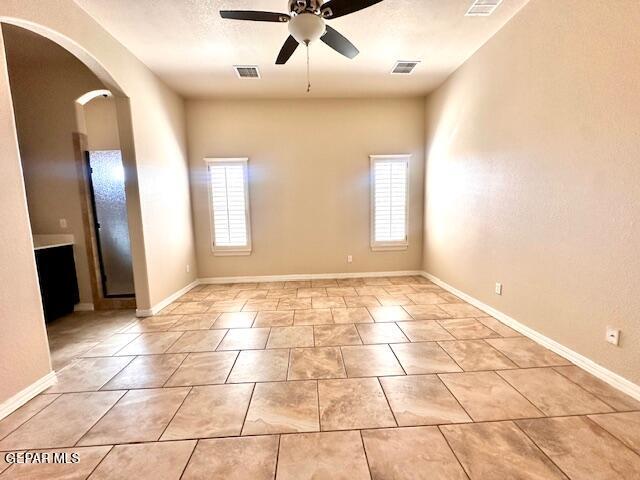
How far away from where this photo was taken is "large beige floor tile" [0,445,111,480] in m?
1.34

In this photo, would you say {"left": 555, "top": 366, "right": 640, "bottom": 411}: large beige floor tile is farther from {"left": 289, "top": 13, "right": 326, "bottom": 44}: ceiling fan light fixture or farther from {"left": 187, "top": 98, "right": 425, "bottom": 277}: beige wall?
{"left": 289, "top": 13, "right": 326, "bottom": 44}: ceiling fan light fixture

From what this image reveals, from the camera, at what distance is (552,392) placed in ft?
6.07

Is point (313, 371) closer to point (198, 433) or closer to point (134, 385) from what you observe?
point (198, 433)

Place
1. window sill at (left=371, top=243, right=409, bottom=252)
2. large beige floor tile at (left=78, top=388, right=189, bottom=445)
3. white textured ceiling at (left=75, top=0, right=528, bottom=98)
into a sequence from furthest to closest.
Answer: window sill at (left=371, top=243, right=409, bottom=252)
white textured ceiling at (left=75, top=0, right=528, bottom=98)
large beige floor tile at (left=78, top=388, right=189, bottom=445)

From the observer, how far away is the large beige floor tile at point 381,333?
8.63 ft

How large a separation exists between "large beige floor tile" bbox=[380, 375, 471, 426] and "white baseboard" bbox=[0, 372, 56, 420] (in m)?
2.52

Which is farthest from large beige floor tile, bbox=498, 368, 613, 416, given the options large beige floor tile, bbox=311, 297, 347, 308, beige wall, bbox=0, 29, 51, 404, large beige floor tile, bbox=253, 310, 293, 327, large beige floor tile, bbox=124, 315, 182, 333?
beige wall, bbox=0, 29, 51, 404

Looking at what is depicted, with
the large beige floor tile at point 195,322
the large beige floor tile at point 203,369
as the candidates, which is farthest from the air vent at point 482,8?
the large beige floor tile at point 195,322

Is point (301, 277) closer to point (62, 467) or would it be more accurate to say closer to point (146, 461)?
point (146, 461)

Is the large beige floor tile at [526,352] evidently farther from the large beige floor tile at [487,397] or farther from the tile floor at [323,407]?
the large beige floor tile at [487,397]

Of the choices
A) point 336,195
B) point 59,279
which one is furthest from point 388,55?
point 59,279

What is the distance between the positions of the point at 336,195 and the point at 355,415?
3.69 metres

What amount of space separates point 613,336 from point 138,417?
3.32 m

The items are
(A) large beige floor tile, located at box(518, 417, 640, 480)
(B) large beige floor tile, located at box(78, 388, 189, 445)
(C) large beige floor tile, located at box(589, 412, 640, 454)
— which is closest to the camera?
(A) large beige floor tile, located at box(518, 417, 640, 480)
